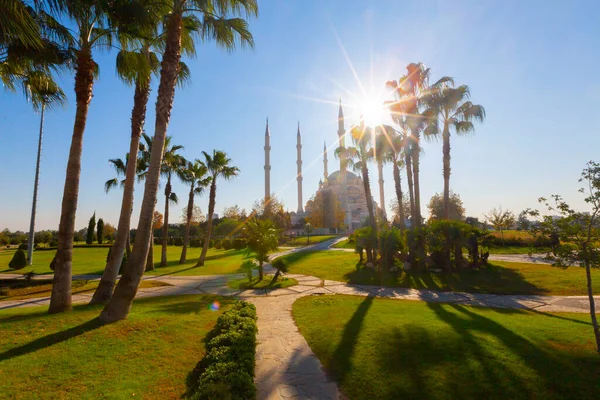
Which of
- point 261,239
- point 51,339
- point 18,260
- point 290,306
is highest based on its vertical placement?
point 261,239

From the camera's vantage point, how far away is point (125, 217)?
9.02 metres

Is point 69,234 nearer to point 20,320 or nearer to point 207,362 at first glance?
point 20,320

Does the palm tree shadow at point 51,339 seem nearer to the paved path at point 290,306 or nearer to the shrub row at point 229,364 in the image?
the shrub row at point 229,364

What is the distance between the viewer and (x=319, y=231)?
74.9m

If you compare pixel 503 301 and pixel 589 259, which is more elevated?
pixel 589 259

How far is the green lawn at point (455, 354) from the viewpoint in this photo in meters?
4.16

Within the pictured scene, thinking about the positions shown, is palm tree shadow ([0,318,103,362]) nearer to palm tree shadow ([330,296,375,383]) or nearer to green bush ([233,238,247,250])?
palm tree shadow ([330,296,375,383])

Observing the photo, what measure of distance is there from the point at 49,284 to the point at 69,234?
29.4ft

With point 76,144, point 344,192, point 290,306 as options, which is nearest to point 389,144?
point 290,306

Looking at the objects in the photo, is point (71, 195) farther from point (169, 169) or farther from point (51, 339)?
point (169, 169)

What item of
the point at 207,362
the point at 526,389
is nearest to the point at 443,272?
the point at 526,389

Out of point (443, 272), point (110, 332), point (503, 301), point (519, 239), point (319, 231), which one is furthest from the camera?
point (319, 231)

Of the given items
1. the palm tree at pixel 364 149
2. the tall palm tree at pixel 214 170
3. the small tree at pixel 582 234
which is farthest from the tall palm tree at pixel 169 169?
the small tree at pixel 582 234

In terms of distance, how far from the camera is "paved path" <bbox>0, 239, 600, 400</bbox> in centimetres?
444
